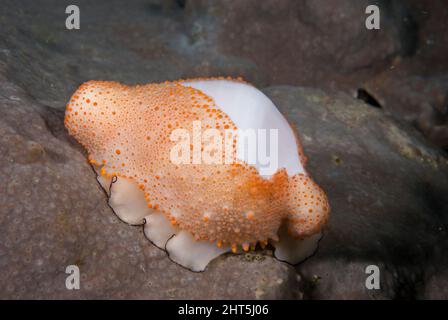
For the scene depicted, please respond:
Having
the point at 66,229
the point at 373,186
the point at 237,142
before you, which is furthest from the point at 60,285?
the point at 373,186

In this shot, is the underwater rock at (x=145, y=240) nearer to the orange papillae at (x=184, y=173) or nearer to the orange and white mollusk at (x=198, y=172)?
the orange and white mollusk at (x=198, y=172)

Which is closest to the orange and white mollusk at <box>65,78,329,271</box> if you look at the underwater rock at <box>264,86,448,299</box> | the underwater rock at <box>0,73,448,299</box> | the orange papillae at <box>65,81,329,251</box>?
the orange papillae at <box>65,81,329,251</box>

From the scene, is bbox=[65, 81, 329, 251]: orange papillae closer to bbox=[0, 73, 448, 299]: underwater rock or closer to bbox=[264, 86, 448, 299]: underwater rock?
bbox=[0, 73, 448, 299]: underwater rock

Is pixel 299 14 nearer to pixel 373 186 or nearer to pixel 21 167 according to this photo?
pixel 373 186

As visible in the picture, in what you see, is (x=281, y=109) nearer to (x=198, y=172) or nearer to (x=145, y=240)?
(x=198, y=172)

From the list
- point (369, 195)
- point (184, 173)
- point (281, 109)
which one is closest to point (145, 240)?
point (184, 173)

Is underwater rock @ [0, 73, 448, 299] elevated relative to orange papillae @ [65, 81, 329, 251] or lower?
lower

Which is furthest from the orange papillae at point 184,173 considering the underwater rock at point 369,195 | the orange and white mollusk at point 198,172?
the underwater rock at point 369,195
